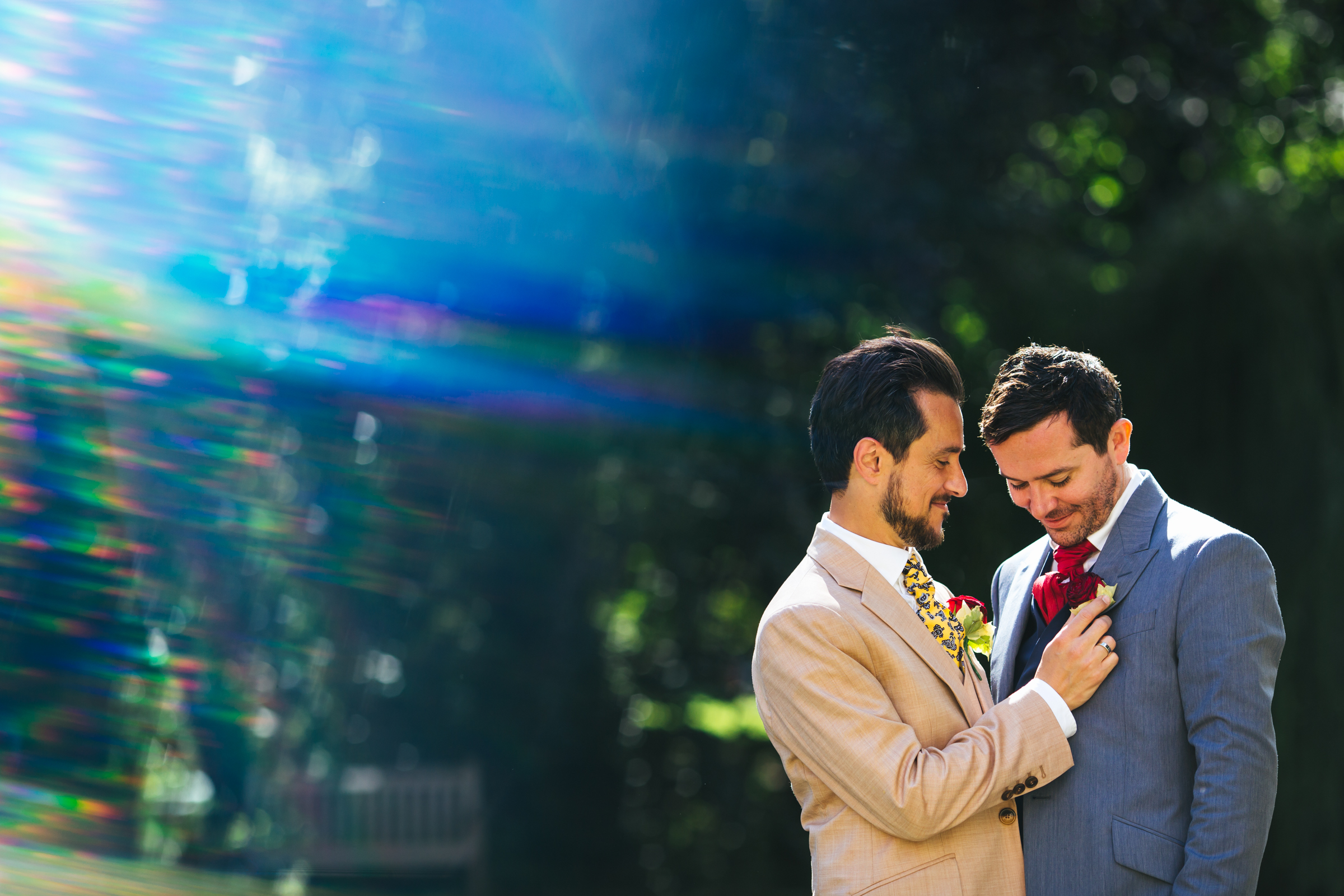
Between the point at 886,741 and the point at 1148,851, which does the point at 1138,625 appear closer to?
the point at 1148,851

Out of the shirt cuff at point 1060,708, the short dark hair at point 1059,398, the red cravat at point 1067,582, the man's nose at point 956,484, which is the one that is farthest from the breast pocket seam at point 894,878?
the short dark hair at point 1059,398

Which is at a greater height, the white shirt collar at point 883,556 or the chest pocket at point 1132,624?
the white shirt collar at point 883,556

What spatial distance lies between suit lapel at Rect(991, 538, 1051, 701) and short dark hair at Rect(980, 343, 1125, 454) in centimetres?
40

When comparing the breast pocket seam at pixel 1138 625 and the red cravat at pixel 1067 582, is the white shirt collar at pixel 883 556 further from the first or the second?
the breast pocket seam at pixel 1138 625

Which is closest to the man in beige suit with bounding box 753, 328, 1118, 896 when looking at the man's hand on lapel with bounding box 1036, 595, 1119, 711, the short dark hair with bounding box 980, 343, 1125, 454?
the man's hand on lapel with bounding box 1036, 595, 1119, 711

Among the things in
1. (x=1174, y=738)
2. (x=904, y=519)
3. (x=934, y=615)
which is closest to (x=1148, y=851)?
(x=1174, y=738)

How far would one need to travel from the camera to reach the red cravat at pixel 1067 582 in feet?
7.79

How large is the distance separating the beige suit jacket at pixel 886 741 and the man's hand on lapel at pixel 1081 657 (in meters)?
0.08

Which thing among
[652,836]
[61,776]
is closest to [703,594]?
[652,836]

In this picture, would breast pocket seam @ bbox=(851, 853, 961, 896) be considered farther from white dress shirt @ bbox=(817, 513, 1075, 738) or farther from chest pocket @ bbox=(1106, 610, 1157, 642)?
chest pocket @ bbox=(1106, 610, 1157, 642)

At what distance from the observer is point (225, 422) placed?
517cm

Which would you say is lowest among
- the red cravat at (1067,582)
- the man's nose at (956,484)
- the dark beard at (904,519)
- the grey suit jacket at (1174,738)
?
the grey suit jacket at (1174,738)

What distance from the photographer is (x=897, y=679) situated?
7.58 feet

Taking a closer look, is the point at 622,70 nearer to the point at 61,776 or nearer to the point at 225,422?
the point at 225,422
